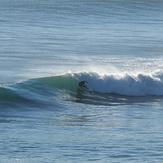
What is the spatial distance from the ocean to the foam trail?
3 centimetres

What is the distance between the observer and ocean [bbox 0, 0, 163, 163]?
1392 centimetres

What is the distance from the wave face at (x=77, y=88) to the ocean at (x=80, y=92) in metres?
0.03

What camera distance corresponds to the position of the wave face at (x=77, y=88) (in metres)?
20.1

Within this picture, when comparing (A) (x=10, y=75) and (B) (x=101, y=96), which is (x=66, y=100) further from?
(A) (x=10, y=75)

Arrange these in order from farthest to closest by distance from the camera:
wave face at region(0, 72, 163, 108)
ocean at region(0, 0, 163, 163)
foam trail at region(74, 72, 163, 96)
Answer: foam trail at region(74, 72, 163, 96) → wave face at region(0, 72, 163, 108) → ocean at region(0, 0, 163, 163)

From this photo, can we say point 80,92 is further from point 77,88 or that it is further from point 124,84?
point 124,84

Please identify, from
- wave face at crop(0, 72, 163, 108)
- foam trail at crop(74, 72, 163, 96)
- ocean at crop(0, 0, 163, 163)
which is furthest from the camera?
foam trail at crop(74, 72, 163, 96)

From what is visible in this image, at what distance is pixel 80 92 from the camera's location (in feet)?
72.8

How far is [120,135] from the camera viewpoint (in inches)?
600

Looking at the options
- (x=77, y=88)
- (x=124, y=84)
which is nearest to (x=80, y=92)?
(x=77, y=88)

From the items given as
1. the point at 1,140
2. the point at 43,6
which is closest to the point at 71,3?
the point at 43,6

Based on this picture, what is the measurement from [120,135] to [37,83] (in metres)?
7.25

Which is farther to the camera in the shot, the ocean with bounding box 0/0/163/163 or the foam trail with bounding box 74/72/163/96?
the foam trail with bounding box 74/72/163/96

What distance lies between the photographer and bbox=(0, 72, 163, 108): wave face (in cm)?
2009
